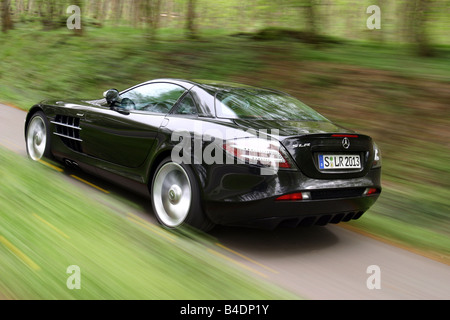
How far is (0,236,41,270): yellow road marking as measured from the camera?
2.86 meters

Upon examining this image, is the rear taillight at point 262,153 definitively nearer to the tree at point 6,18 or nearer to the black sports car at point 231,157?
the black sports car at point 231,157

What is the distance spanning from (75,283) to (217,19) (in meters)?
14.0

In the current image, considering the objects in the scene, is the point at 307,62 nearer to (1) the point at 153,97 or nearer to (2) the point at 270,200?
(1) the point at 153,97

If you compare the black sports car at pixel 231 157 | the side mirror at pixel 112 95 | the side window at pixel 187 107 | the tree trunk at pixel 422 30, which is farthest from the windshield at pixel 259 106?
the tree trunk at pixel 422 30

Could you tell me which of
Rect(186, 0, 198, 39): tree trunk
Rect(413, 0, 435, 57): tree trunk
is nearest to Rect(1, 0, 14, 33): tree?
Rect(186, 0, 198, 39): tree trunk

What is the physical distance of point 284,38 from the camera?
11867 millimetres

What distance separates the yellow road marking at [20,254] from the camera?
286 centimetres

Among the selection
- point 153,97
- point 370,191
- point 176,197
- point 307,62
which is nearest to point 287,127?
point 370,191

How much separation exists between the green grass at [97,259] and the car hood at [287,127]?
105 centimetres

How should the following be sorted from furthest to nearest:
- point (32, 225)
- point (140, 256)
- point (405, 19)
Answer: point (405, 19) < point (32, 225) < point (140, 256)

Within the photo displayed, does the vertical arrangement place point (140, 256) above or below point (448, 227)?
above

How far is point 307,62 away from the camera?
10.0m

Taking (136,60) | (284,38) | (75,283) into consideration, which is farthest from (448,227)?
(136,60)
